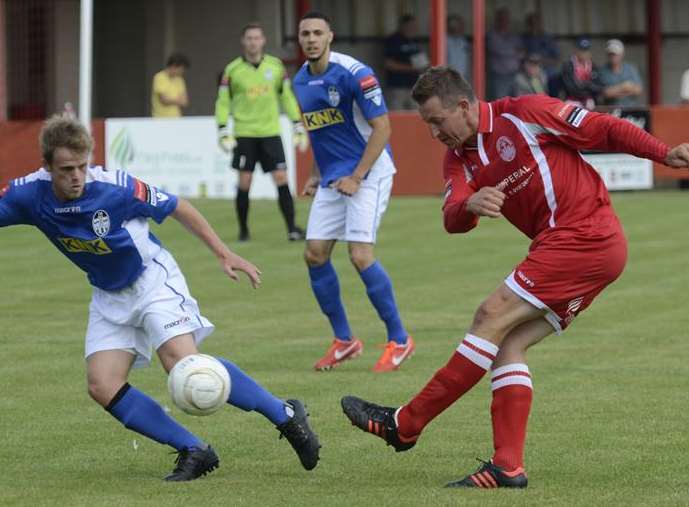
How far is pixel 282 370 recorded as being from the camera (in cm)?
1004

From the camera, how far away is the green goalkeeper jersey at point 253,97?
17859mm

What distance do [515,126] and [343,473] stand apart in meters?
1.63

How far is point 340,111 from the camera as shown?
10.5m

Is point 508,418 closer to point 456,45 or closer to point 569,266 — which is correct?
point 569,266

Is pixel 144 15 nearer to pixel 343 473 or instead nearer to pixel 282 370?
pixel 282 370

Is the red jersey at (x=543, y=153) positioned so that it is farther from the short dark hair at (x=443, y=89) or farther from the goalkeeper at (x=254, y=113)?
the goalkeeper at (x=254, y=113)

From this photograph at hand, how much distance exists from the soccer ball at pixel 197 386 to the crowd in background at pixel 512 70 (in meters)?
17.5

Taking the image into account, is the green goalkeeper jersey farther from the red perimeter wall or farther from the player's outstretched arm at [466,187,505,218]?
the player's outstretched arm at [466,187,505,218]

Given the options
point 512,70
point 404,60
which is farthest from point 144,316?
point 404,60

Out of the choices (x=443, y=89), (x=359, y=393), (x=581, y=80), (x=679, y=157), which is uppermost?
(x=581, y=80)

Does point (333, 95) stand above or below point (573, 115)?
above

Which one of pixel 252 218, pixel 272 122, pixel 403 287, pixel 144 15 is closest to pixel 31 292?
pixel 403 287

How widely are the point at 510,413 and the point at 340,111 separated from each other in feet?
13.6

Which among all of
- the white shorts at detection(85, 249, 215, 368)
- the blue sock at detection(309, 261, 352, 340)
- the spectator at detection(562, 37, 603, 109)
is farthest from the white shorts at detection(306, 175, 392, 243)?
the spectator at detection(562, 37, 603, 109)
